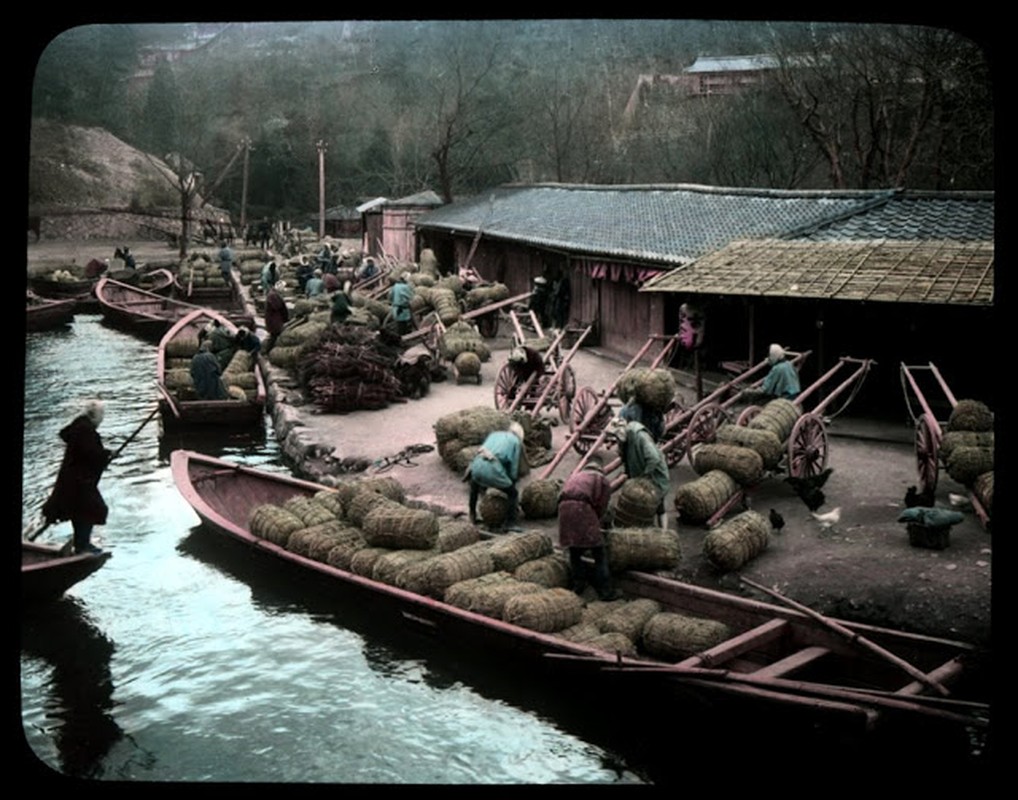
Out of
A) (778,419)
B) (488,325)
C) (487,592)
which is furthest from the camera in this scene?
(488,325)

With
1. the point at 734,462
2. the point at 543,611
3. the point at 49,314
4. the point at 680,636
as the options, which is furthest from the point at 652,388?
the point at 49,314

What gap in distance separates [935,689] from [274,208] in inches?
2266

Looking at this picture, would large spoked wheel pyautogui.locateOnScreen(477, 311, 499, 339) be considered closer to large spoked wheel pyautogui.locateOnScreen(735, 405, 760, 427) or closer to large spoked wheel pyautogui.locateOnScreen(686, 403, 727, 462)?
large spoked wheel pyautogui.locateOnScreen(686, 403, 727, 462)

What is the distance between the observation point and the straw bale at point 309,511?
1237cm

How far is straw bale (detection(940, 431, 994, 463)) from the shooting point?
39.1ft

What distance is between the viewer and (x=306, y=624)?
11.8 m

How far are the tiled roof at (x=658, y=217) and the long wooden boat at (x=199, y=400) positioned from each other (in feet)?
27.4

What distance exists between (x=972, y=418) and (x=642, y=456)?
160 inches

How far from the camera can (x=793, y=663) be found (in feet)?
27.5

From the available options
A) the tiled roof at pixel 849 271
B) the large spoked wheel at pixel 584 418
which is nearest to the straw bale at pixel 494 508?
the large spoked wheel at pixel 584 418

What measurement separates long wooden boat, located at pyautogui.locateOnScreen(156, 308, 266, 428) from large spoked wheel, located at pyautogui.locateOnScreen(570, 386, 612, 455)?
6.84 metres

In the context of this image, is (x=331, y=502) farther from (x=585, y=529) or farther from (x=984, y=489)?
(x=984, y=489)

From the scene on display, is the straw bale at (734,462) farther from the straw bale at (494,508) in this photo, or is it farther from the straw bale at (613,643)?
the straw bale at (613,643)

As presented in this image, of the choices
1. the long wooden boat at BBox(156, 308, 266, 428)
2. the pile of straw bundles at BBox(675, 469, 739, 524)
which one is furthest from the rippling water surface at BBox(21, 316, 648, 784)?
the long wooden boat at BBox(156, 308, 266, 428)
